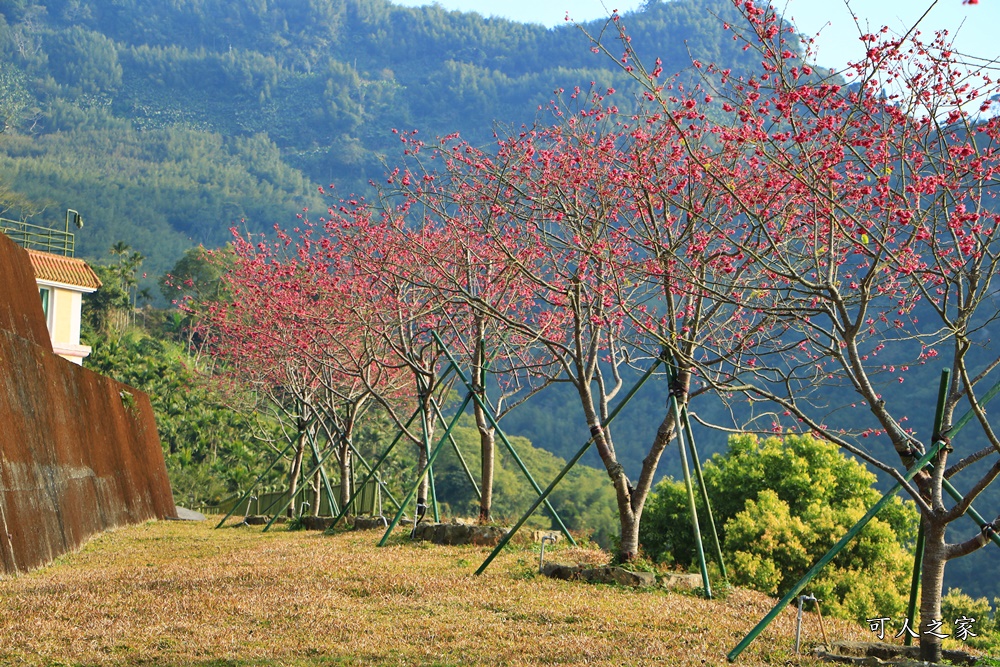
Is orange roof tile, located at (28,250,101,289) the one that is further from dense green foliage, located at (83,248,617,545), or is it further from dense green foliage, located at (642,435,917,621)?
dense green foliage, located at (642,435,917,621)

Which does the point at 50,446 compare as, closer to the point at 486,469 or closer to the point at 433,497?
the point at 433,497

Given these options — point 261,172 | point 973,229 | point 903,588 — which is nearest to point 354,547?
point 903,588

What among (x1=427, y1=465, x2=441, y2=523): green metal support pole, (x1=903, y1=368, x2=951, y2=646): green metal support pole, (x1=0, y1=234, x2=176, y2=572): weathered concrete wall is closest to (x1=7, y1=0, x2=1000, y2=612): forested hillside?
(x1=0, y1=234, x2=176, y2=572): weathered concrete wall

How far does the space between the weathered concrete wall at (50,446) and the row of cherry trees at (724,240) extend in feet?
12.4

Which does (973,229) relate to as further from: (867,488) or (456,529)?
(867,488)

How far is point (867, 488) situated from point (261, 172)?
386ft

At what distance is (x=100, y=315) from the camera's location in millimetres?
47312

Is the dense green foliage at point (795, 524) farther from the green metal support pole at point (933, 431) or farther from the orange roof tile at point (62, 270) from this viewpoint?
the orange roof tile at point (62, 270)

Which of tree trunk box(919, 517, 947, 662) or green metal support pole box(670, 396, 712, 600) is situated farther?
green metal support pole box(670, 396, 712, 600)

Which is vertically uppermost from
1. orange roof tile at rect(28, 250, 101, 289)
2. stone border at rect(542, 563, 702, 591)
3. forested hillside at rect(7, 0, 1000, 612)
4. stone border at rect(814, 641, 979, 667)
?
forested hillside at rect(7, 0, 1000, 612)

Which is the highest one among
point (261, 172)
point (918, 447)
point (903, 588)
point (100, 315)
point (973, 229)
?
point (261, 172)

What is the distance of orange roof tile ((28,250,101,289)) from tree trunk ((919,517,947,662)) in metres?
27.0

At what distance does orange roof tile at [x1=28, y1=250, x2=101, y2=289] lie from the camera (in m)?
28.7

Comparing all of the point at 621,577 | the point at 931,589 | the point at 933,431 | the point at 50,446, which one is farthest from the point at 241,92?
the point at 931,589
